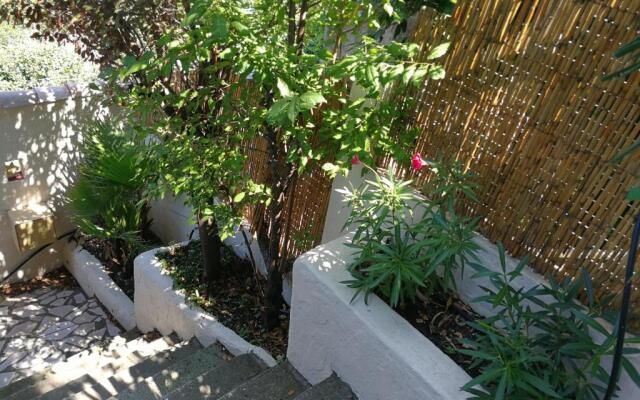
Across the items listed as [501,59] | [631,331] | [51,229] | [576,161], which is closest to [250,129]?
[501,59]

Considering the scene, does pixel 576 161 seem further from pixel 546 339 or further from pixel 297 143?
pixel 297 143

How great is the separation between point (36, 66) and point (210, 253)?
2953 millimetres

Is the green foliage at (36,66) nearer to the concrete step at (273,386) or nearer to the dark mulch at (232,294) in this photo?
the dark mulch at (232,294)

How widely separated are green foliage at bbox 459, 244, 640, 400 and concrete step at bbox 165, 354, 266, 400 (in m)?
1.49

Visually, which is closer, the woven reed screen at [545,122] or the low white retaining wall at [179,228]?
the woven reed screen at [545,122]

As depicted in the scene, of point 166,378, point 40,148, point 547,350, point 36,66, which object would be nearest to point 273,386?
point 166,378

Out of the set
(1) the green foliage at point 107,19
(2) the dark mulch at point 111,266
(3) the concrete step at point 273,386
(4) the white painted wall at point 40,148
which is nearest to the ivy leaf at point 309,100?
(1) the green foliage at point 107,19

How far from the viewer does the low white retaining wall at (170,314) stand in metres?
3.44

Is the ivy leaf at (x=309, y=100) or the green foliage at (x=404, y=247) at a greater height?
the ivy leaf at (x=309, y=100)

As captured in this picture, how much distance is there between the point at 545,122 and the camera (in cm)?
233

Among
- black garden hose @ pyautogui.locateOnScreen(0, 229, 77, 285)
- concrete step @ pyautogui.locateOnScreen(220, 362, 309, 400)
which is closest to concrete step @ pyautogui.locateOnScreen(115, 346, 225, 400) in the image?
concrete step @ pyautogui.locateOnScreen(220, 362, 309, 400)

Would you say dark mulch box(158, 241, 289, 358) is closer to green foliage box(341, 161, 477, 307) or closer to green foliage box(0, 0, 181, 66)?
green foliage box(341, 161, 477, 307)

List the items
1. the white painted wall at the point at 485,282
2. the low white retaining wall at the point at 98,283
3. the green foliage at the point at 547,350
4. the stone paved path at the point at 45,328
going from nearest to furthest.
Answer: the green foliage at the point at 547,350 < the white painted wall at the point at 485,282 < the stone paved path at the point at 45,328 < the low white retaining wall at the point at 98,283

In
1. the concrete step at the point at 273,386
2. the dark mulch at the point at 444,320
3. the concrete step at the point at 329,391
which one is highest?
the dark mulch at the point at 444,320
